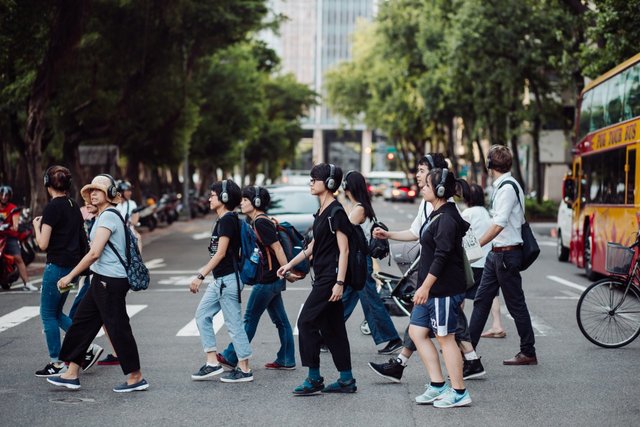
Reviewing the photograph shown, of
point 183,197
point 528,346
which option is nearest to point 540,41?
point 183,197

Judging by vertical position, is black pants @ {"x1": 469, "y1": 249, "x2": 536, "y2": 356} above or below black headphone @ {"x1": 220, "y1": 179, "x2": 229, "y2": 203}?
below

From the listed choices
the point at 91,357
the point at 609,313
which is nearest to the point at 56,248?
the point at 91,357

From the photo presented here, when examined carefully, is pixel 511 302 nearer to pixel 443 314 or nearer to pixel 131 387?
pixel 443 314

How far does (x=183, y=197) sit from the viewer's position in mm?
50812

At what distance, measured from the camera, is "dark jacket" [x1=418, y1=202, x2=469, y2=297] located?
7199 mm

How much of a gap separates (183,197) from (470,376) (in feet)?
141

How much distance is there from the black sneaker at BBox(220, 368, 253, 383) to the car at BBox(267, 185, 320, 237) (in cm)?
1120

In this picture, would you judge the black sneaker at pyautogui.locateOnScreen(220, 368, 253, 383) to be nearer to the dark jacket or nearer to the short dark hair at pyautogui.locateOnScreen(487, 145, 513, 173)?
the dark jacket

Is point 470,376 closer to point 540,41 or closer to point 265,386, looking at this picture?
point 265,386

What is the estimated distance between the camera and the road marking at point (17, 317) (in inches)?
479

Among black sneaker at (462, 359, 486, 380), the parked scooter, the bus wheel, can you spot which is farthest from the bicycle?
the parked scooter

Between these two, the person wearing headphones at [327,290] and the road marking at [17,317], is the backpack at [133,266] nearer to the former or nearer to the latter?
the person wearing headphones at [327,290]

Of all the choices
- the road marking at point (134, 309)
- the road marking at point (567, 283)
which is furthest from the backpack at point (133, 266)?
the road marking at point (567, 283)

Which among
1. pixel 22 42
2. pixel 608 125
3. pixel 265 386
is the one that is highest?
pixel 22 42
